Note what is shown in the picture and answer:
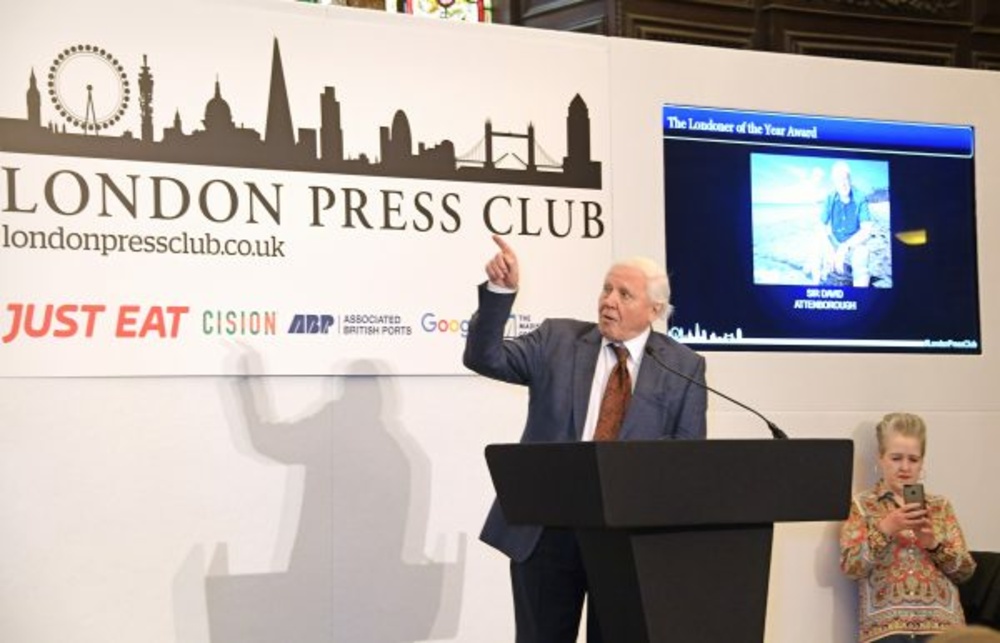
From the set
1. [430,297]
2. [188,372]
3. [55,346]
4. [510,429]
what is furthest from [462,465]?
[55,346]

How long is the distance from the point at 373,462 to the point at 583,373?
1316 mm

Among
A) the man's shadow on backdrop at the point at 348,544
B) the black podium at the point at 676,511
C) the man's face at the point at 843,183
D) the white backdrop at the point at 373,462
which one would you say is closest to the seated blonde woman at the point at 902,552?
the white backdrop at the point at 373,462

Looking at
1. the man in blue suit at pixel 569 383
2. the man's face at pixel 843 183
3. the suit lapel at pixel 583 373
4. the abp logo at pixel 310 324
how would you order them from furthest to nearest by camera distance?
the man's face at pixel 843 183 < the abp logo at pixel 310 324 < the suit lapel at pixel 583 373 < the man in blue suit at pixel 569 383

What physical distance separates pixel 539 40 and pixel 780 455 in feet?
8.98

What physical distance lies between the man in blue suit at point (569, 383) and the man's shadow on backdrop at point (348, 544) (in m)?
1.11

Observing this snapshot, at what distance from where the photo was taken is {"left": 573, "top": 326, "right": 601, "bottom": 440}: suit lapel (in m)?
4.66

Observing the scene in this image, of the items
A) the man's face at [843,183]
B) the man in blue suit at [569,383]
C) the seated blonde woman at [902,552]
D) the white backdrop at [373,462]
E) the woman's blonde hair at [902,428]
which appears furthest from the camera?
the man's face at [843,183]

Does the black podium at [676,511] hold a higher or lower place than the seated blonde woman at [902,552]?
higher

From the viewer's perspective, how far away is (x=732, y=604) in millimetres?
4059

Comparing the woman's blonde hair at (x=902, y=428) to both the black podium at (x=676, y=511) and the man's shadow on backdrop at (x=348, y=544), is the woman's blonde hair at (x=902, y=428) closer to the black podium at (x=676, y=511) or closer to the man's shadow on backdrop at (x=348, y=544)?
the man's shadow on backdrop at (x=348, y=544)

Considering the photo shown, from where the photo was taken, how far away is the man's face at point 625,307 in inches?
185

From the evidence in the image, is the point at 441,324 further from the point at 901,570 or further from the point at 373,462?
the point at 901,570

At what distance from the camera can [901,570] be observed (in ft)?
20.1

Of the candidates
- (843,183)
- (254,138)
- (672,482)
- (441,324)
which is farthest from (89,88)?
(843,183)
